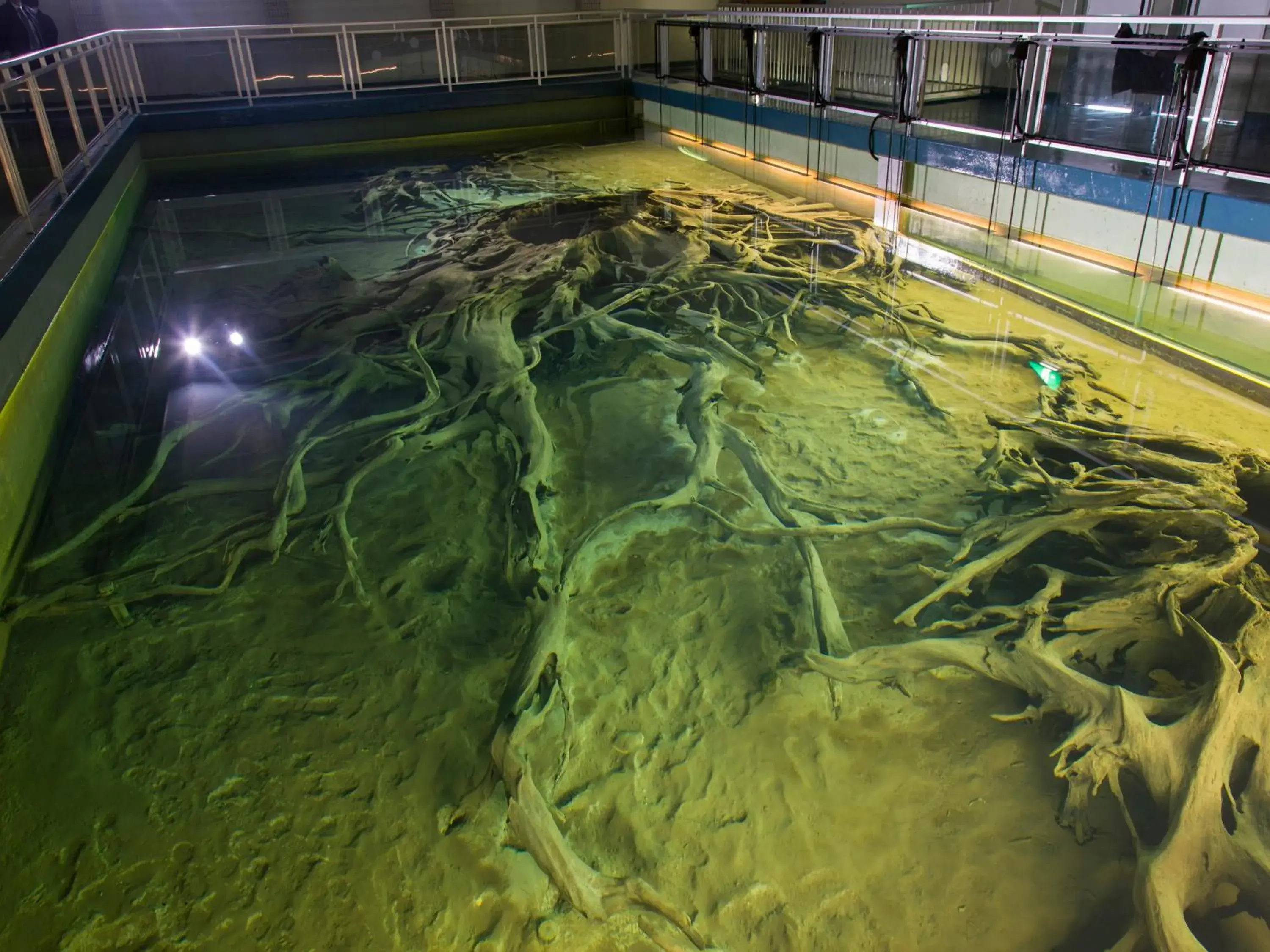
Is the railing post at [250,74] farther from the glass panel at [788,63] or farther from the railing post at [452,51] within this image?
the glass panel at [788,63]

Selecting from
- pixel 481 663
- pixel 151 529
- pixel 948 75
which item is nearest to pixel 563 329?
pixel 151 529

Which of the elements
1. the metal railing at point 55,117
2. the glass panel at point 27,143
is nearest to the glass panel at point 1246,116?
the metal railing at point 55,117

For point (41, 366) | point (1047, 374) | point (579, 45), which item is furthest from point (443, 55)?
point (1047, 374)

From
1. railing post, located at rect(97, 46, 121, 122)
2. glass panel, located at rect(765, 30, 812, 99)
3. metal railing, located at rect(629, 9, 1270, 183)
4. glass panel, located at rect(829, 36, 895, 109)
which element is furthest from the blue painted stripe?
railing post, located at rect(97, 46, 121, 122)

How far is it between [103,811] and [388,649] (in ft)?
2.36

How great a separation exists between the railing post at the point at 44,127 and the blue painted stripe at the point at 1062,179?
5.29 m

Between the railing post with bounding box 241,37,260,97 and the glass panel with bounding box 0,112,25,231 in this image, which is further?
the railing post with bounding box 241,37,260,97

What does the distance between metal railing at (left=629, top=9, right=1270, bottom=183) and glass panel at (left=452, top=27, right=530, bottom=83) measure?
221 centimetres

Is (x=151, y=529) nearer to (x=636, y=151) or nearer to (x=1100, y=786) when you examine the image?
(x=1100, y=786)

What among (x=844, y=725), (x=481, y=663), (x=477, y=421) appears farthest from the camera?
(x=477, y=421)

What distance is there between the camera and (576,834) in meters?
1.79

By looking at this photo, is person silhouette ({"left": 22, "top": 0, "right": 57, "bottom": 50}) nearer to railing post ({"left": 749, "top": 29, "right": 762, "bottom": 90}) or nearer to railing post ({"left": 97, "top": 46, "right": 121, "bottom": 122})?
railing post ({"left": 97, "top": 46, "right": 121, "bottom": 122})

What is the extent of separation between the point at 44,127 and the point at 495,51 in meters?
8.24

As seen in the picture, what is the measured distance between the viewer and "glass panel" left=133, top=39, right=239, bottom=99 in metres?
10.8
